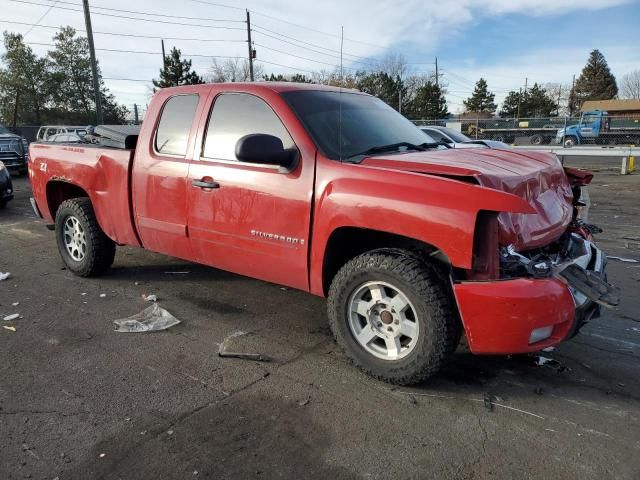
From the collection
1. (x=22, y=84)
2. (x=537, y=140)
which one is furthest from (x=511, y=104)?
(x=22, y=84)

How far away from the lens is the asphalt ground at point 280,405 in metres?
2.47

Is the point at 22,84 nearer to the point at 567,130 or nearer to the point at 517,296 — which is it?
the point at 567,130

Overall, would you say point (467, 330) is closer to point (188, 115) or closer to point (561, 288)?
point (561, 288)

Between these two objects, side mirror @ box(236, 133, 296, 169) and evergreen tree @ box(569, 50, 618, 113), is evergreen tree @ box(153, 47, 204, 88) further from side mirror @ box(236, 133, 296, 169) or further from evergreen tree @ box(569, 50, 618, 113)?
evergreen tree @ box(569, 50, 618, 113)

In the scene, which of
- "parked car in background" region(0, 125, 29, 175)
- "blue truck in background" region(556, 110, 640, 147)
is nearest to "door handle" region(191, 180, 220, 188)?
"parked car in background" region(0, 125, 29, 175)

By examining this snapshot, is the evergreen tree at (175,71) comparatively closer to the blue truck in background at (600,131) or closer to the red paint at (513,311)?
the blue truck in background at (600,131)

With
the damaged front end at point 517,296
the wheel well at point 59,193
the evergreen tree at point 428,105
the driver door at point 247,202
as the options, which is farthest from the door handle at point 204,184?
the evergreen tree at point 428,105

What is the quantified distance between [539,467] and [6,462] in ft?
8.59

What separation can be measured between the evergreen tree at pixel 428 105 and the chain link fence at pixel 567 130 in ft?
71.4

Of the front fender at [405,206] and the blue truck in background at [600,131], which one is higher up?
the blue truck in background at [600,131]

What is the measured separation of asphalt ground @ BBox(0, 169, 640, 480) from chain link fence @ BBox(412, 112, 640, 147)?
27.5 m

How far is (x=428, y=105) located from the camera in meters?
57.2

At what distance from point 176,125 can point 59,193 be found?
2.38 metres

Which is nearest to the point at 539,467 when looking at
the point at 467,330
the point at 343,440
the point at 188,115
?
the point at 467,330
